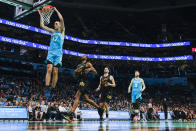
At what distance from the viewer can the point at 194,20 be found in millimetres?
33344

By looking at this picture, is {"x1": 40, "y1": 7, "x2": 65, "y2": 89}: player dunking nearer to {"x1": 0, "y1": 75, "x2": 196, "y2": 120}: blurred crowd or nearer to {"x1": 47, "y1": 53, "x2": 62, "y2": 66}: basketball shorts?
{"x1": 47, "y1": 53, "x2": 62, "y2": 66}: basketball shorts

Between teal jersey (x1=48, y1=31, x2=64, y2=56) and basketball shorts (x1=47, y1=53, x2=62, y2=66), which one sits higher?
teal jersey (x1=48, y1=31, x2=64, y2=56)

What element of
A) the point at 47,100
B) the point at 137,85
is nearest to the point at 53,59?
the point at 137,85

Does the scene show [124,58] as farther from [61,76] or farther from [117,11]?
[61,76]

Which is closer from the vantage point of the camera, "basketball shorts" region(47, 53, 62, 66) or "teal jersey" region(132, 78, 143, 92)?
"basketball shorts" region(47, 53, 62, 66)

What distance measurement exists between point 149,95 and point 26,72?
57.5ft

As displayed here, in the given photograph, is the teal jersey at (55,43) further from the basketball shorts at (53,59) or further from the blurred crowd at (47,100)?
the blurred crowd at (47,100)

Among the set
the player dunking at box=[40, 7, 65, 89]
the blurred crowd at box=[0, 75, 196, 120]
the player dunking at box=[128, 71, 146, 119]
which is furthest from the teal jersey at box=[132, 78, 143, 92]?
the blurred crowd at box=[0, 75, 196, 120]

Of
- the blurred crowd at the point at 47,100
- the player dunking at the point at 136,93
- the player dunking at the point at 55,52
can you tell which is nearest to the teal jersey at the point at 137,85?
the player dunking at the point at 136,93

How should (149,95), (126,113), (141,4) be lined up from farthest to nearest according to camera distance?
1. (149,95)
2. (141,4)
3. (126,113)

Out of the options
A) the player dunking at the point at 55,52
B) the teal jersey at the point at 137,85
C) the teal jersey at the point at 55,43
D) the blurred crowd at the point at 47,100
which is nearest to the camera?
the player dunking at the point at 55,52

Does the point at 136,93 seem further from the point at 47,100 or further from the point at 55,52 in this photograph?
the point at 47,100

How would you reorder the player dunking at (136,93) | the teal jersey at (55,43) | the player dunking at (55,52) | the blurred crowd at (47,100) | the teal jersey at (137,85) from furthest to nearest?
the blurred crowd at (47,100) < the teal jersey at (137,85) < the player dunking at (136,93) < the teal jersey at (55,43) < the player dunking at (55,52)

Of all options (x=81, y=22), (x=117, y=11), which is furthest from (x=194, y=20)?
(x=81, y=22)
